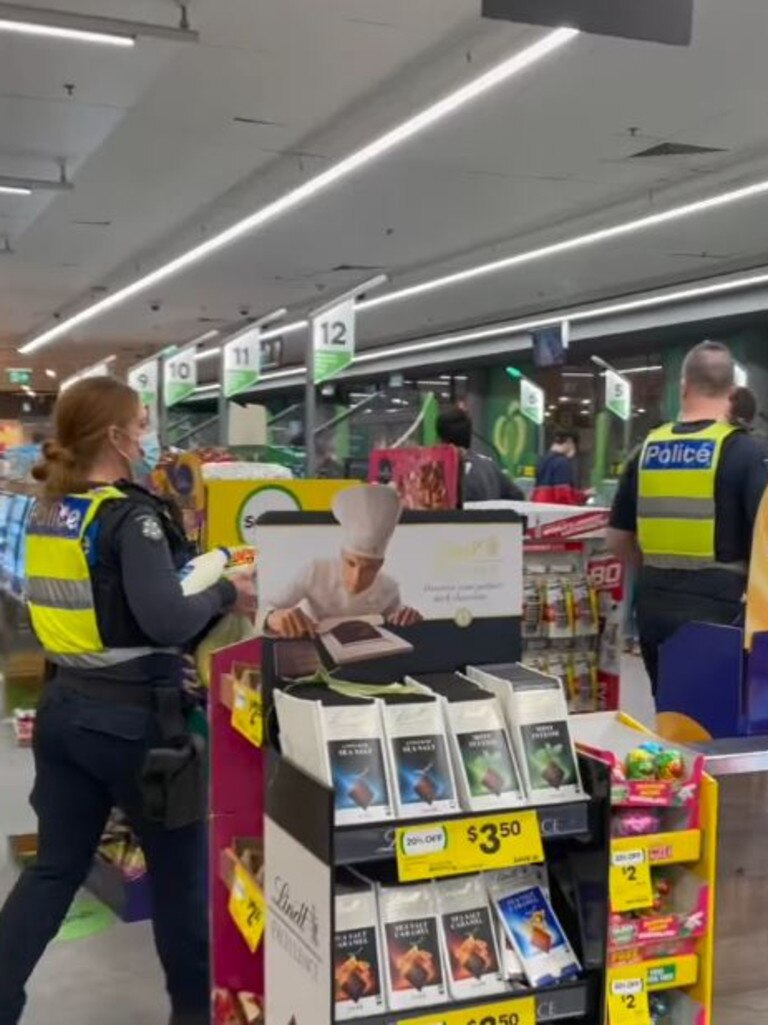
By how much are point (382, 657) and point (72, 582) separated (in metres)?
0.78

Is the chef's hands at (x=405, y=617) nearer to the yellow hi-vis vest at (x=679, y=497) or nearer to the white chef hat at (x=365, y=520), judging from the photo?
the white chef hat at (x=365, y=520)

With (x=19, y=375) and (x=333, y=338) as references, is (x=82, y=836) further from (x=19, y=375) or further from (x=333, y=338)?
(x=19, y=375)

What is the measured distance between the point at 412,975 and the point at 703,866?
557 mm

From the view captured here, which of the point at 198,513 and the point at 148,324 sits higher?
the point at 148,324

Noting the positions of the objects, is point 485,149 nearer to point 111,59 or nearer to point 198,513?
point 111,59

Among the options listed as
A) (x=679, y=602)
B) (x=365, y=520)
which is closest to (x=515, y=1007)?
(x=365, y=520)

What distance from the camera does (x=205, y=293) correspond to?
16453 millimetres

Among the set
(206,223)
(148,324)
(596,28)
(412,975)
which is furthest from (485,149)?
(148,324)

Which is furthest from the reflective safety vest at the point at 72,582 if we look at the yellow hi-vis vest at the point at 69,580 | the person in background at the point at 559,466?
the person in background at the point at 559,466

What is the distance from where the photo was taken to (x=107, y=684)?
8.34 ft

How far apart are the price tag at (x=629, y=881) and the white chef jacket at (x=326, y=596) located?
1.98ft

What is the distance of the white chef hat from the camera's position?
7.04 ft

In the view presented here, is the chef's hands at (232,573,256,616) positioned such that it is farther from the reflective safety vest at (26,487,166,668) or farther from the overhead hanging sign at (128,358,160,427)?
the overhead hanging sign at (128,358,160,427)

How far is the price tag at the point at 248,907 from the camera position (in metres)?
2.17
